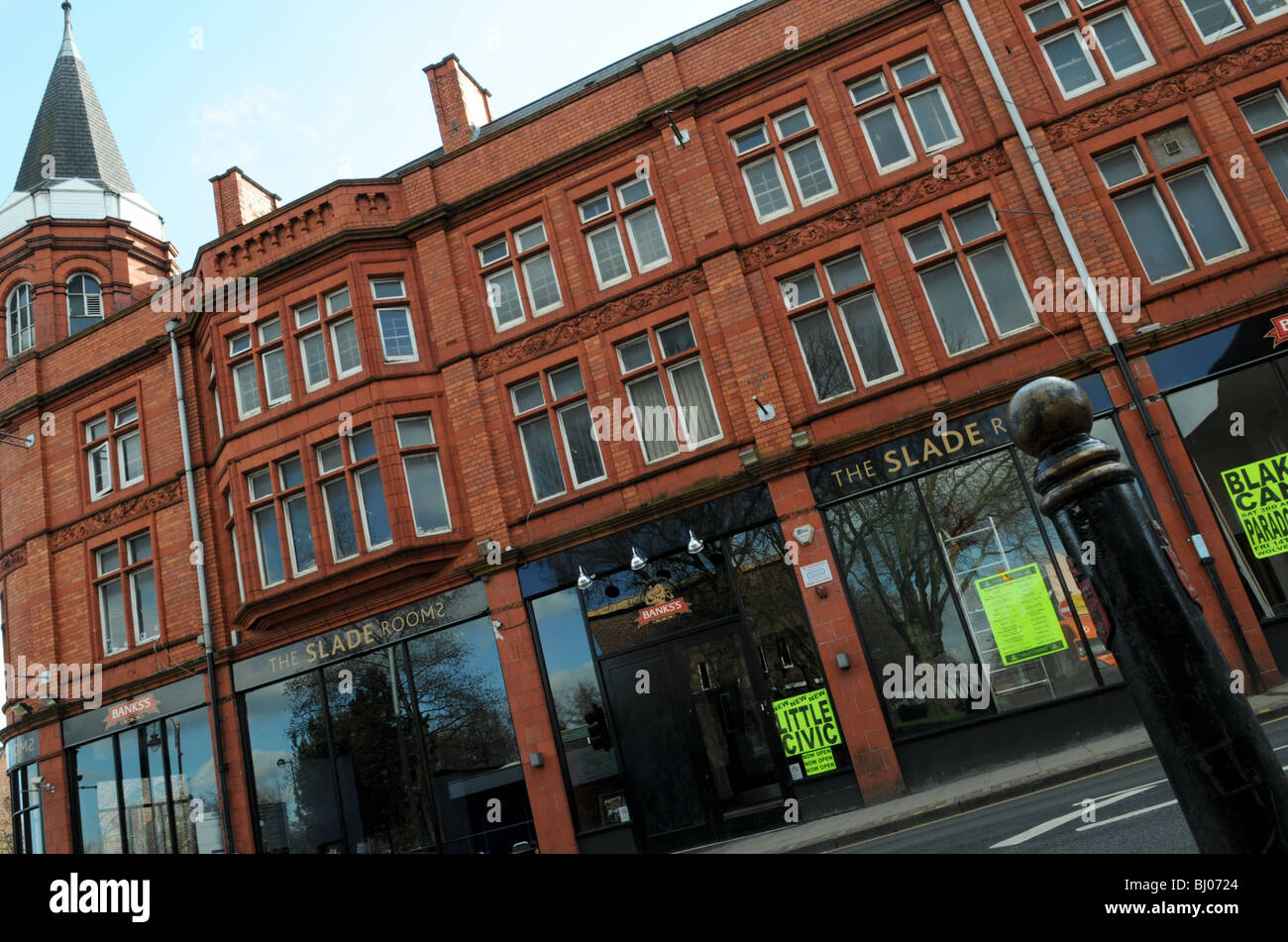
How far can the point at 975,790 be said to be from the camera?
37.9 ft

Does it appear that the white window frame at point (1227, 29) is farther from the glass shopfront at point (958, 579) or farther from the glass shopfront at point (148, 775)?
the glass shopfront at point (148, 775)

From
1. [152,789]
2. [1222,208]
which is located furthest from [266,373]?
[1222,208]

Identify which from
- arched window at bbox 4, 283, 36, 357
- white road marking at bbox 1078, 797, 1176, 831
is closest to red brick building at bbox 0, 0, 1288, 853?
arched window at bbox 4, 283, 36, 357

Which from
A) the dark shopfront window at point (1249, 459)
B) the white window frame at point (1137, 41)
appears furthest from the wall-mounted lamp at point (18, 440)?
the white window frame at point (1137, 41)

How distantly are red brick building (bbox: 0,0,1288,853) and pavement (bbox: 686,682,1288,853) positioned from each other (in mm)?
512

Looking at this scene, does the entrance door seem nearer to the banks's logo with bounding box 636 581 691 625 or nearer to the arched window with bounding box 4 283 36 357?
the banks's logo with bounding box 636 581 691 625

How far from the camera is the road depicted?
20.1 ft

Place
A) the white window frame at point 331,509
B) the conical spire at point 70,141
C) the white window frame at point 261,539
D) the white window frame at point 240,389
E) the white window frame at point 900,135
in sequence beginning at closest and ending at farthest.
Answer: the white window frame at point 900,135 → the white window frame at point 331,509 → the white window frame at point 261,539 → the white window frame at point 240,389 → the conical spire at point 70,141

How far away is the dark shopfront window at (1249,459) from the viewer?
12641 mm

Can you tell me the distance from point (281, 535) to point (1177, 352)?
16.1 metres

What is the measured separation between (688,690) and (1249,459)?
919cm

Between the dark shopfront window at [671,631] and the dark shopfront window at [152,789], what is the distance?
764 centimetres

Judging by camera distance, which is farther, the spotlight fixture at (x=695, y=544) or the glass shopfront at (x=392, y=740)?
the glass shopfront at (x=392, y=740)
